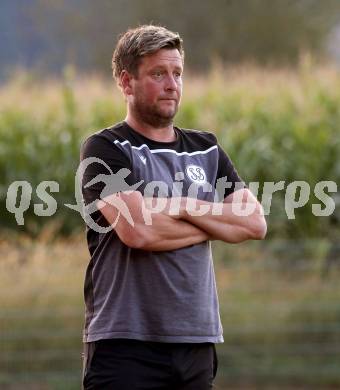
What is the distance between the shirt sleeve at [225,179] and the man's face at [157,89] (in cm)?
33

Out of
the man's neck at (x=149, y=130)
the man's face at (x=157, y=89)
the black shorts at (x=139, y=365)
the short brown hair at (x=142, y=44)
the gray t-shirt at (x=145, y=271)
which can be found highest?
the short brown hair at (x=142, y=44)

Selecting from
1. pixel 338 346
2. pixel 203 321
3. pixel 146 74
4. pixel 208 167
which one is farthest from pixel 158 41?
pixel 338 346

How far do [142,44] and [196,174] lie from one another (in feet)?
1.75

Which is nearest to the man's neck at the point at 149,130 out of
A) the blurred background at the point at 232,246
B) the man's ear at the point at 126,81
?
the man's ear at the point at 126,81

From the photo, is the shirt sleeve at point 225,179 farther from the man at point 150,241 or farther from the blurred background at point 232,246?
the blurred background at point 232,246

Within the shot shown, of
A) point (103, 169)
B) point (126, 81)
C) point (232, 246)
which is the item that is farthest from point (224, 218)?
point (232, 246)

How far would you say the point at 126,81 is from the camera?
4.43 metres

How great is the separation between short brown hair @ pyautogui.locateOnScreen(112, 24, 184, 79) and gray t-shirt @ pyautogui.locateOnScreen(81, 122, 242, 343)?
24 cm

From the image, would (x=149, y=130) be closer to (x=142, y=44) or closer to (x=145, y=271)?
(x=142, y=44)

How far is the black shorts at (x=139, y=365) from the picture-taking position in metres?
4.20

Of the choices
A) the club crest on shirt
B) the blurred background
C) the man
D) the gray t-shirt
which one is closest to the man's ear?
the man

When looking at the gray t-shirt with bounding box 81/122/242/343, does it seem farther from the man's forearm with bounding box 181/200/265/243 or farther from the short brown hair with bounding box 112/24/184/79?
the short brown hair with bounding box 112/24/184/79

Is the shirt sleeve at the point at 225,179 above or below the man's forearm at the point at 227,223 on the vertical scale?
above

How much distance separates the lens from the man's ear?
442 cm
